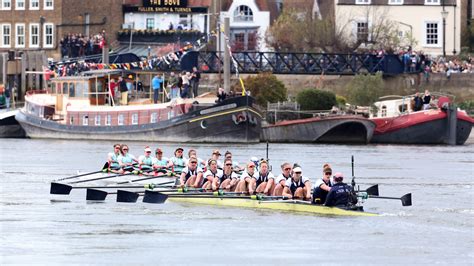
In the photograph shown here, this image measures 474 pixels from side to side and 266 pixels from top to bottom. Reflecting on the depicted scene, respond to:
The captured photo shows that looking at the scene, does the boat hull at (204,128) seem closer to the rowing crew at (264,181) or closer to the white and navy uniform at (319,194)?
the rowing crew at (264,181)

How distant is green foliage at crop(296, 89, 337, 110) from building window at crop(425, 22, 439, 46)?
1879cm

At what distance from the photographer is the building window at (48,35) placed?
317 ft

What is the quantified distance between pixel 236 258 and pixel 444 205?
38.8 feet

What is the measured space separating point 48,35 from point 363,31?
19.3m

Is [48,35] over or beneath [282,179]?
over

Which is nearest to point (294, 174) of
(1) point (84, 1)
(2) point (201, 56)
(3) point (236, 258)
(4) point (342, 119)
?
(3) point (236, 258)

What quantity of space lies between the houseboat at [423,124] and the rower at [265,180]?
93.9 feet

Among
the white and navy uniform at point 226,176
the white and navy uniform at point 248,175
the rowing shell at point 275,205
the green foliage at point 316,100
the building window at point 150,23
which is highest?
the building window at point 150,23

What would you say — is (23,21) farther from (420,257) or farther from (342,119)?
(420,257)

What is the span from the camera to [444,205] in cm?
4728

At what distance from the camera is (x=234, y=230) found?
137 feet

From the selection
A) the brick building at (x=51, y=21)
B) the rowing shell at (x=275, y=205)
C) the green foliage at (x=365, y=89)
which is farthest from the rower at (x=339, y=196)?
the brick building at (x=51, y=21)

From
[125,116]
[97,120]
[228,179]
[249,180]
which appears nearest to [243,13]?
→ [97,120]

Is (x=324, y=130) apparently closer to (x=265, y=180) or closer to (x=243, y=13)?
(x=243, y=13)
